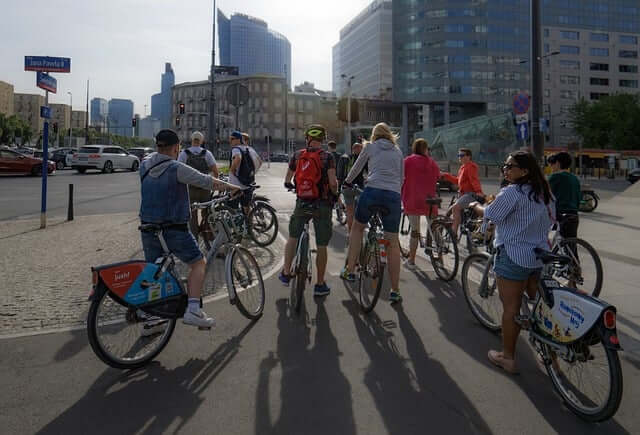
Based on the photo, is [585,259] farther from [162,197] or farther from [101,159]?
[101,159]

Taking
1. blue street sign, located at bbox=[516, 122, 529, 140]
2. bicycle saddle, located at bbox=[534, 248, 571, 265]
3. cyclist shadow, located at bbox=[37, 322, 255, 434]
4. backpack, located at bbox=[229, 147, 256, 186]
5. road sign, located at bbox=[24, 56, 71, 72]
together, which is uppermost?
road sign, located at bbox=[24, 56, 71, 72]

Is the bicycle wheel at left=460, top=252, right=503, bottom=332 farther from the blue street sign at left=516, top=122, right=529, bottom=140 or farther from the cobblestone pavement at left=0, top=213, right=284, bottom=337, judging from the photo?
the blue street sign at left=516, top=122, right=529, bottom=140

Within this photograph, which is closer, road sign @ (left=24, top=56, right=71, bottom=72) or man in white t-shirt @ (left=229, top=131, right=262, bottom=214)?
man in white t-shirt @ (left=229, top=131, right=262, bottom=214)

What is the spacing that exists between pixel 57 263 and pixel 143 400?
16.0 feet

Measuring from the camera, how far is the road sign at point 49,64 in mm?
9633

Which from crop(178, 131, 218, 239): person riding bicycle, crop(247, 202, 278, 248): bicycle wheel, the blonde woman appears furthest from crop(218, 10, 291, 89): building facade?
the blonde woman

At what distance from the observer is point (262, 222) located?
9547 millimetres

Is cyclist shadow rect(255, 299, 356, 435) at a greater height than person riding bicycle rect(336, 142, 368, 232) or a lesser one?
lesser

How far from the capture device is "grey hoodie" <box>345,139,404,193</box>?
5.38m

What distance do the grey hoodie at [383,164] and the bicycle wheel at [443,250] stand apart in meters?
1.61

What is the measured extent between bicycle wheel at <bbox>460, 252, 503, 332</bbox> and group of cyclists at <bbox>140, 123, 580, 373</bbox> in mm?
752

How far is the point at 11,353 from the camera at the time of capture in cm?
399

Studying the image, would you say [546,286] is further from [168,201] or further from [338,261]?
[338,261]

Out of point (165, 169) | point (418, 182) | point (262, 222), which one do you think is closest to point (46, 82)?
point (262, 222)
